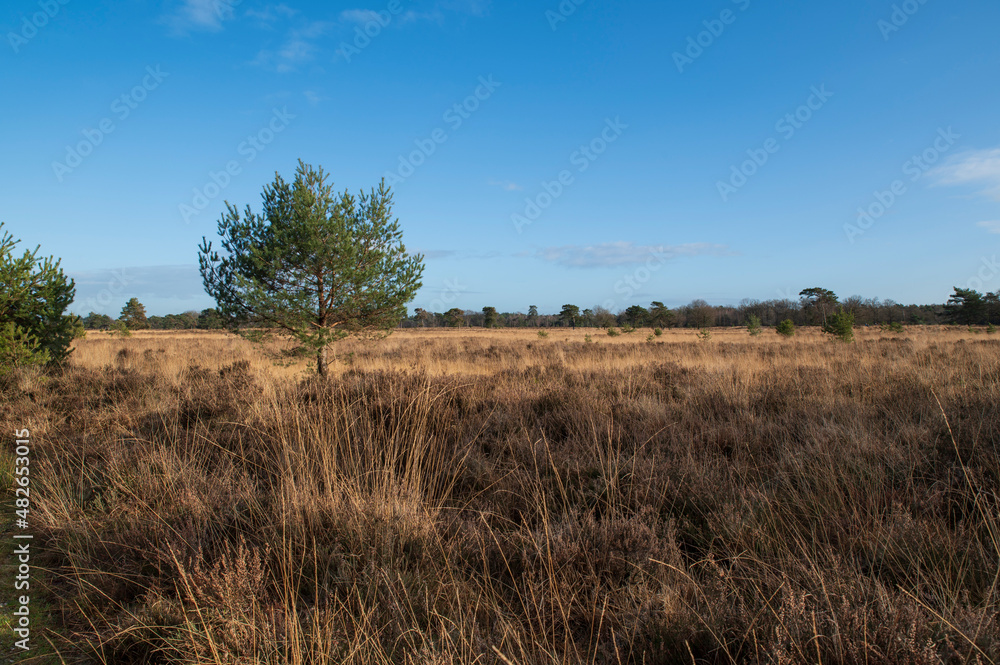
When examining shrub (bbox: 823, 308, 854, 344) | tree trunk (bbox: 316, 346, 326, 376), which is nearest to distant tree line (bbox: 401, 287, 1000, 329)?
shrub (bbox: 823, 308, 854, 344)

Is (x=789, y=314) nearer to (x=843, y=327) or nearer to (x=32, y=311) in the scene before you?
(x=843, y=327)

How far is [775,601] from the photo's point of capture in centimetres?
196

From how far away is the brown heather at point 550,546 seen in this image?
177cm

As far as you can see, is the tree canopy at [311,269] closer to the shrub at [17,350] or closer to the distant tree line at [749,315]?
the shrub at [17,350]

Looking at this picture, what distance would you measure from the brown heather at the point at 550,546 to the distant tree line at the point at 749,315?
105 ft

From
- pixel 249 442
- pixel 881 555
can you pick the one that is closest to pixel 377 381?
pixel 249 442

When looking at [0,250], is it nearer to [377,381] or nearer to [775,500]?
[377,381]

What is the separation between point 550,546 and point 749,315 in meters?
59.0

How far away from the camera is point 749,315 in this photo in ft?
174

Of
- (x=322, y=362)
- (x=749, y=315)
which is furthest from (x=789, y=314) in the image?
(x=322, y=362)

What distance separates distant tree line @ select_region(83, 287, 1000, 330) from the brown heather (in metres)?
32.1

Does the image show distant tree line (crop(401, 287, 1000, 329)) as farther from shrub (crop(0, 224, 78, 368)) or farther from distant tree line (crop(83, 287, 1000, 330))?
shrub (crop(0, 224, 78, 368))

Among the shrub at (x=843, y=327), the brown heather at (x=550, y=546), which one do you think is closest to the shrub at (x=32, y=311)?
the brown heather at (x=550, y=546)

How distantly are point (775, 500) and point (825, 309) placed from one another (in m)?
51.9
